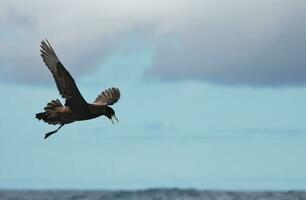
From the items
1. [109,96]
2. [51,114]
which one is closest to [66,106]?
[51,114]

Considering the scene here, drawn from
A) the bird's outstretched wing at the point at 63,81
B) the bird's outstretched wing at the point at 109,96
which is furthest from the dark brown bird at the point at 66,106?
the bird's outstretched wing at the point at 109,96

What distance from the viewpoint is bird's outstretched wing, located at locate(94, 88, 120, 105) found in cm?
1936

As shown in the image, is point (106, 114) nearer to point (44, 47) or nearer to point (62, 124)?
point (62, 124)

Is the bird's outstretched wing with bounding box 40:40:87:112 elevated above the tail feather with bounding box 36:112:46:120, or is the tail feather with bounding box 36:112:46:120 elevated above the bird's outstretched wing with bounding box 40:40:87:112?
the bird's outstretched wing with bounding box 40:40:87:112

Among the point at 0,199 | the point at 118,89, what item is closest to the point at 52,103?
the point at 118,89

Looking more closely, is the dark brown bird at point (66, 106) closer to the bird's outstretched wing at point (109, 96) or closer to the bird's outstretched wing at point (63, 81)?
the bird's outstretched wing at point (63, 81)

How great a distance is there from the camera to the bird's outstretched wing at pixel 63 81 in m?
16.5

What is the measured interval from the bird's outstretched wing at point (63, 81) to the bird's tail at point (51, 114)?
0.20 metres

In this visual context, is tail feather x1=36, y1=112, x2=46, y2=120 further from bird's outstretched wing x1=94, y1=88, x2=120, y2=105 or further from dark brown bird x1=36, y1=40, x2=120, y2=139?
bird's outstretched wing x1=94, y1=88, x2=120, y2=105

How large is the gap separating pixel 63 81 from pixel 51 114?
2.29 feet

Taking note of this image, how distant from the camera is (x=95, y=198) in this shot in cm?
12331

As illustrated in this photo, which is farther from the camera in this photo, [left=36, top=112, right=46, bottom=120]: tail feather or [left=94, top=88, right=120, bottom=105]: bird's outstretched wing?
[left=94, top=88, right=120, bottom=105]: bird's outstretched wing

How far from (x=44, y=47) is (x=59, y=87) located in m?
1.48

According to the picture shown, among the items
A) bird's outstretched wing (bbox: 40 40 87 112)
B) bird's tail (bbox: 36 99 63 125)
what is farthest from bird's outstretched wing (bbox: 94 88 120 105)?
bird's tail (bbox: 36 99 63 125)
